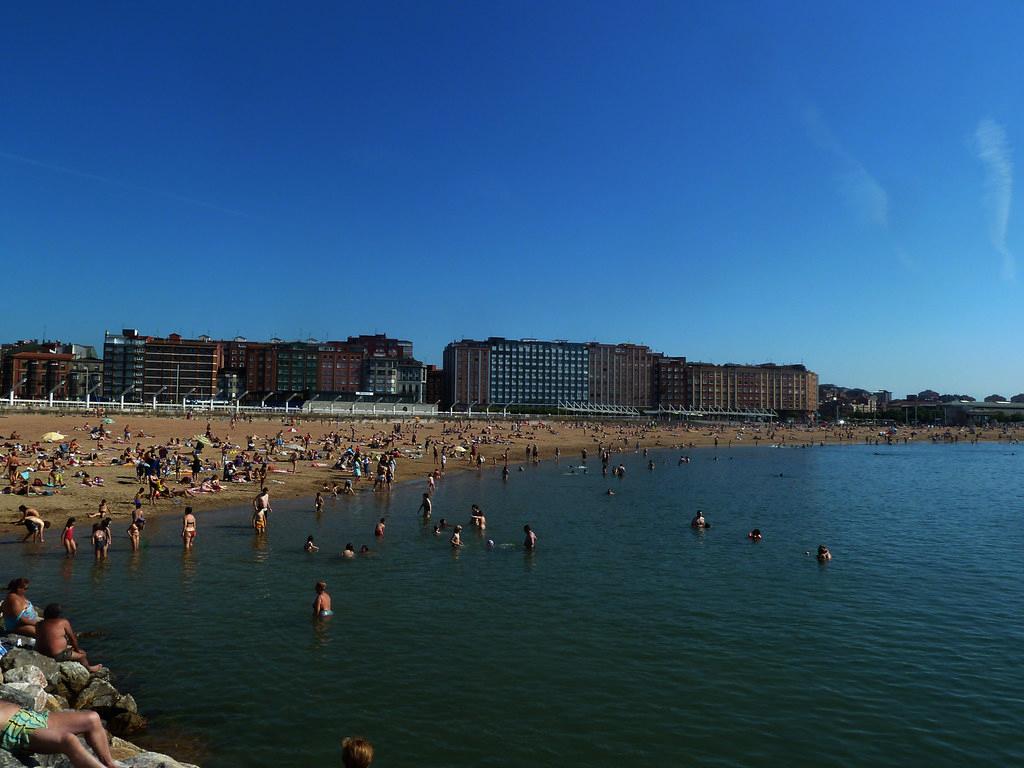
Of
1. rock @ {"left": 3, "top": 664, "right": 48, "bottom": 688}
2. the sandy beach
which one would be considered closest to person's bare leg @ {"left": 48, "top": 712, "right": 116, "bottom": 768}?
rock @ {"left": 3, "top": 664, "right": 48, "bottom": 688}

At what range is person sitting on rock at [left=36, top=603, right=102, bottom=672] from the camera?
9945 mm

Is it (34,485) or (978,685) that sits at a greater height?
(34,485)

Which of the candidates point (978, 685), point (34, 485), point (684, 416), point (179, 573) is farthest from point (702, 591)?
point (684, 416)

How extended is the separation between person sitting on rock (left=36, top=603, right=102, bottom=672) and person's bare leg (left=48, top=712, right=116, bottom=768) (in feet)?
14.8

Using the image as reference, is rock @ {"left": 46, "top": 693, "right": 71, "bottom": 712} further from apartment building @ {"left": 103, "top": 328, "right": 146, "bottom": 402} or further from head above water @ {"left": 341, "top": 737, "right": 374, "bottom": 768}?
apartment building @ {"left": 103, "top": 328, "right": 146, "bottom": 402}

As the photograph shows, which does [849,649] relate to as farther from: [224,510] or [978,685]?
[224,510]

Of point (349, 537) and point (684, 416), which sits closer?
point (349, 537)

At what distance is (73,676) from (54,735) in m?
3.96

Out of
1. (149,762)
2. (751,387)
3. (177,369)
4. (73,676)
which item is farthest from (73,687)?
(751,387)

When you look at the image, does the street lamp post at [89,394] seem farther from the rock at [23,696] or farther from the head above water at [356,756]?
the head above water at [356,756]

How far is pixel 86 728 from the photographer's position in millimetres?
6090

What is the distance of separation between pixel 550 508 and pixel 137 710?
22.1m

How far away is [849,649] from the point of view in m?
13.1

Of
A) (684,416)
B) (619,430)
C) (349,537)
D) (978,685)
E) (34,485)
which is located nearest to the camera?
(978,685)
